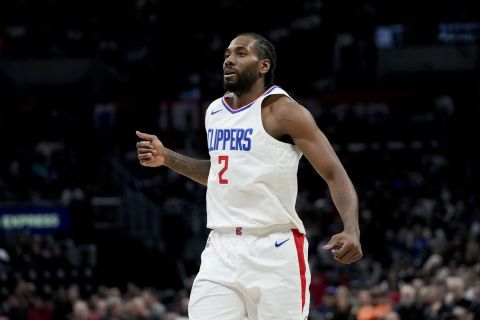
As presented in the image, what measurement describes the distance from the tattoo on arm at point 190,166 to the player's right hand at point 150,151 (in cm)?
8

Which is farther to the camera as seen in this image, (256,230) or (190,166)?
(190,166)

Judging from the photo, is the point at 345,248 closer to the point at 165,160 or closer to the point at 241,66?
the point at 241,66

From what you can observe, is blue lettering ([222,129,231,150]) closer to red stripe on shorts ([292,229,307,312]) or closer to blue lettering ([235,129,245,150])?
blue lettering ([235,129,245,150])

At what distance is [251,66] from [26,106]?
2060cm

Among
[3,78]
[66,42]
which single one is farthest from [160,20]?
[3,78]

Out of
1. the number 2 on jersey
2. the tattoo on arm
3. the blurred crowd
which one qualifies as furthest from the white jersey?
the blurred crowd

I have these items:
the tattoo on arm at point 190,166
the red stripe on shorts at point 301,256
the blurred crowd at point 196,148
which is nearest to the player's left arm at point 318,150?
the red stripe on shorts at point 301,256

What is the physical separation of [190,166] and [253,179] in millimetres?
735

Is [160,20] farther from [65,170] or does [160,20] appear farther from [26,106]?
[65,170]

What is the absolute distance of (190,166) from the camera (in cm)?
679

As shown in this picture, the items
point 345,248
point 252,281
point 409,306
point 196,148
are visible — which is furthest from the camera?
point 196,148

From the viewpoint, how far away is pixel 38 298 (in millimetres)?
16859

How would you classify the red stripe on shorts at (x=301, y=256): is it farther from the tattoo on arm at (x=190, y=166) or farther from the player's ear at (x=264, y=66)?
the player's ear at (x=264, y=66)

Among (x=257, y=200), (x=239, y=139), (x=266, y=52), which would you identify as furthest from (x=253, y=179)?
(x=266, y=52)
